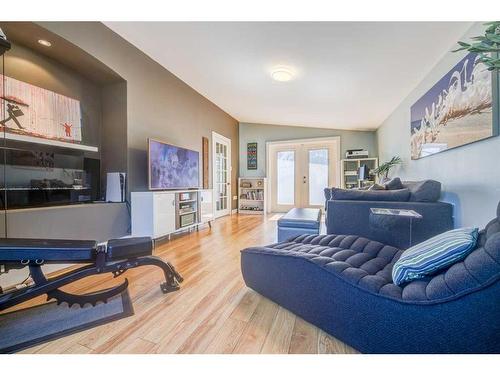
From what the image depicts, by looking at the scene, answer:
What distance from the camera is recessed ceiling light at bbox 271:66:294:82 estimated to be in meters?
2.78

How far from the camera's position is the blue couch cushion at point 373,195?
2.02 m

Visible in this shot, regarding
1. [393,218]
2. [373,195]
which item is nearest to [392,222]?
[393,218]

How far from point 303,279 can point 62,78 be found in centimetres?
324

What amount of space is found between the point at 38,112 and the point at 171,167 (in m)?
1.50

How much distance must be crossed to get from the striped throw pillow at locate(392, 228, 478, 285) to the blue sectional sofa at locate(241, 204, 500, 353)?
33 millimetres

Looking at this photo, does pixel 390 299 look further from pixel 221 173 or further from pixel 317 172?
pixel 317 172

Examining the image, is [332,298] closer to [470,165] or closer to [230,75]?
[470,165]

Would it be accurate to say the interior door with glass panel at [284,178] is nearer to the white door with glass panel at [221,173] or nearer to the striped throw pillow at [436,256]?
the white door with glass panel at [221,173]

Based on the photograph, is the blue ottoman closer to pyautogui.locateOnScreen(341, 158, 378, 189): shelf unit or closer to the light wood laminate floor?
the light wood laminate floor

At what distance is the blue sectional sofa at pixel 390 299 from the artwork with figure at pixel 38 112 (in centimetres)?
250

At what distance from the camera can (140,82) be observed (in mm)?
2951

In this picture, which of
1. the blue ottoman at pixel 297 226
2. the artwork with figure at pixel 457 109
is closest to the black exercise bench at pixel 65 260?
the blue ottoman at pixel 297 226

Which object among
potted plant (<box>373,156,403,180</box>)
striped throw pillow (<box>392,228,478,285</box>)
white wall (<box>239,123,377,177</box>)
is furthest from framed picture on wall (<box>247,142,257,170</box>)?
striped throw pillow (<box>392,228,478,285</box>)

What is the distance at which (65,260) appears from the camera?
1.33 m
